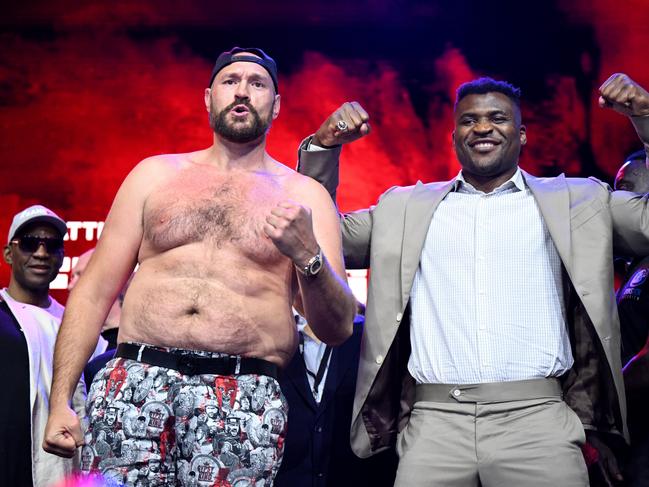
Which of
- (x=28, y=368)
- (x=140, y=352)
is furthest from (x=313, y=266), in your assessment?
(x=28, y=368)

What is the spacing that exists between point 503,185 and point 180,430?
126 centimetres

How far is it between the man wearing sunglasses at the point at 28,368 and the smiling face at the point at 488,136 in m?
1.63

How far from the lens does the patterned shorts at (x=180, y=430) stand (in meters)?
1.96

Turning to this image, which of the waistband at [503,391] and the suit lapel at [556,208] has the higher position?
the suit lapel at [556,208]

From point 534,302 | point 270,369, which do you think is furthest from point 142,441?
point 534,302

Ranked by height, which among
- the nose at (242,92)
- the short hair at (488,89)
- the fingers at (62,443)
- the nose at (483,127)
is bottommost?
the fingers at (62,443)

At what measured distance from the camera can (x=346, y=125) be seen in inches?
96.4

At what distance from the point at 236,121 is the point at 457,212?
0.73 m

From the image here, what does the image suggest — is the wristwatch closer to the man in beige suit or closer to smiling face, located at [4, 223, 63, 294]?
the man in beige suit

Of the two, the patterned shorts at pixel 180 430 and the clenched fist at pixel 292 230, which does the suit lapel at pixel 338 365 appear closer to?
the patterned shorts at pixel 180 430

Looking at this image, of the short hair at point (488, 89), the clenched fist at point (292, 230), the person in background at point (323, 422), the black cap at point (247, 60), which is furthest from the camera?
the person in background at point (323, 422)

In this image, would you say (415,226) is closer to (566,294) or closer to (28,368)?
(566,294)

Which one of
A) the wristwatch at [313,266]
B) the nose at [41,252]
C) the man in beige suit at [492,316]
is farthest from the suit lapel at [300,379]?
the nose at [41,252]

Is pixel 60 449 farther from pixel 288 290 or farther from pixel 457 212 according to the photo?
pixel 457 212
